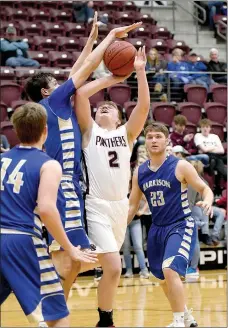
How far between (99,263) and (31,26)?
12.2 meters

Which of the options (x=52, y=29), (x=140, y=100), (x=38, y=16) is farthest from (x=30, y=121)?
(x=38, y=16)

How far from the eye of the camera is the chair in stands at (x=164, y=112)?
14836mm

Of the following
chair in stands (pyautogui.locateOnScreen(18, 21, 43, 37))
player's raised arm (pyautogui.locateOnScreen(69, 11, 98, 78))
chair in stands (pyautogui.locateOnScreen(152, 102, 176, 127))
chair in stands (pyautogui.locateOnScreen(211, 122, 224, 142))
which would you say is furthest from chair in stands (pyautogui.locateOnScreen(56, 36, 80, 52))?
player's raised arm (pyautogui.locateOnScreen(69, 11, 98, 78))

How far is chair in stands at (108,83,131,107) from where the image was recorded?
15242mm

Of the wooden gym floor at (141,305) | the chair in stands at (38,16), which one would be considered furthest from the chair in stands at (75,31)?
the wooden gym floor at (141,305)

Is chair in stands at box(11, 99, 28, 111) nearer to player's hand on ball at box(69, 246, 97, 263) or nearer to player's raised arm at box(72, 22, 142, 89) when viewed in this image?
player's raised arm at box(72, 22, 142, 89)

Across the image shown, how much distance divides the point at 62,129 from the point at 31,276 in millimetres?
1733

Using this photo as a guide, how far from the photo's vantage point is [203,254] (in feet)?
43.2

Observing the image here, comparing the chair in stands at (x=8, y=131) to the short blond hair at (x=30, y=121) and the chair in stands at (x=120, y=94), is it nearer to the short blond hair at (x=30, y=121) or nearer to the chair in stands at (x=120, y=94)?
the chair in stands at (x=120, y=94)

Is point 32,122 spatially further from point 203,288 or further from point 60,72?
point 60,72

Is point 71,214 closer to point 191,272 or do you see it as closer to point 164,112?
point 191,272

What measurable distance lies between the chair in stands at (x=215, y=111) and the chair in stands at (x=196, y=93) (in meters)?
0.37

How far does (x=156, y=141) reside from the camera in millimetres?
7383

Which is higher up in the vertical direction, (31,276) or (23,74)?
(23,74)
